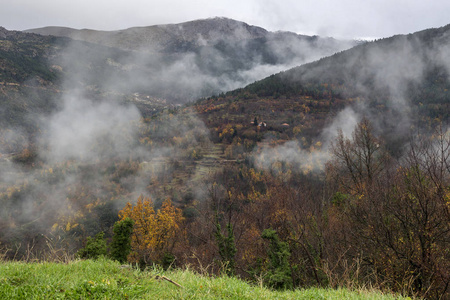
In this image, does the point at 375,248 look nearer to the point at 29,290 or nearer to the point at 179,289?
the point at 179,289

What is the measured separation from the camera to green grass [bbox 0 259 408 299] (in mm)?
2857

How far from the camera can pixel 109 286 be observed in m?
3.05

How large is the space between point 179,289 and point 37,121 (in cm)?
23629

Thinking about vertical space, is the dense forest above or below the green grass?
below

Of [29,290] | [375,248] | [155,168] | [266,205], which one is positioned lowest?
[155,168]

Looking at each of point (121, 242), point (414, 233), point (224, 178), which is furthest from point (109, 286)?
point (224, 178)

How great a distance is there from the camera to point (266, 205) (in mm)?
34750

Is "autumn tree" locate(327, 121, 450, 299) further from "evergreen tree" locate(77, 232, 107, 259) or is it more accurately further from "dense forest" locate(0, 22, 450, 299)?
"evergreen tree" locate(77, 232, 107, 259)

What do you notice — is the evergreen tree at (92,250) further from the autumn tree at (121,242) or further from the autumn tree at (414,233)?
the autumn tree at (414,233)

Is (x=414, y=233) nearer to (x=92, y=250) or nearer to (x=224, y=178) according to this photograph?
(x=92, y=250)

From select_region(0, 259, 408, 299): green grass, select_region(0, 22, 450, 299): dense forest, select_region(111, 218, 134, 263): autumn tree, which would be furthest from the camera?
select_region(0, 22, 450, 299): dense forest

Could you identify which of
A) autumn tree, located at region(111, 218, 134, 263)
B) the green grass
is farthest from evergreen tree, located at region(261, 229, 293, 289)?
autumn tree, located at region(111, 218, 134, 263)

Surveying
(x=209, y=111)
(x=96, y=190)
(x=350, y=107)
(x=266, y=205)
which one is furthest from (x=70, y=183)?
(x=350, y=107)

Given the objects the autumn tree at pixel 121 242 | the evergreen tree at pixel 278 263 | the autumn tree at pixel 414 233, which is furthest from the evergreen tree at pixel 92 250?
the autumn tree at pixel 414 233
